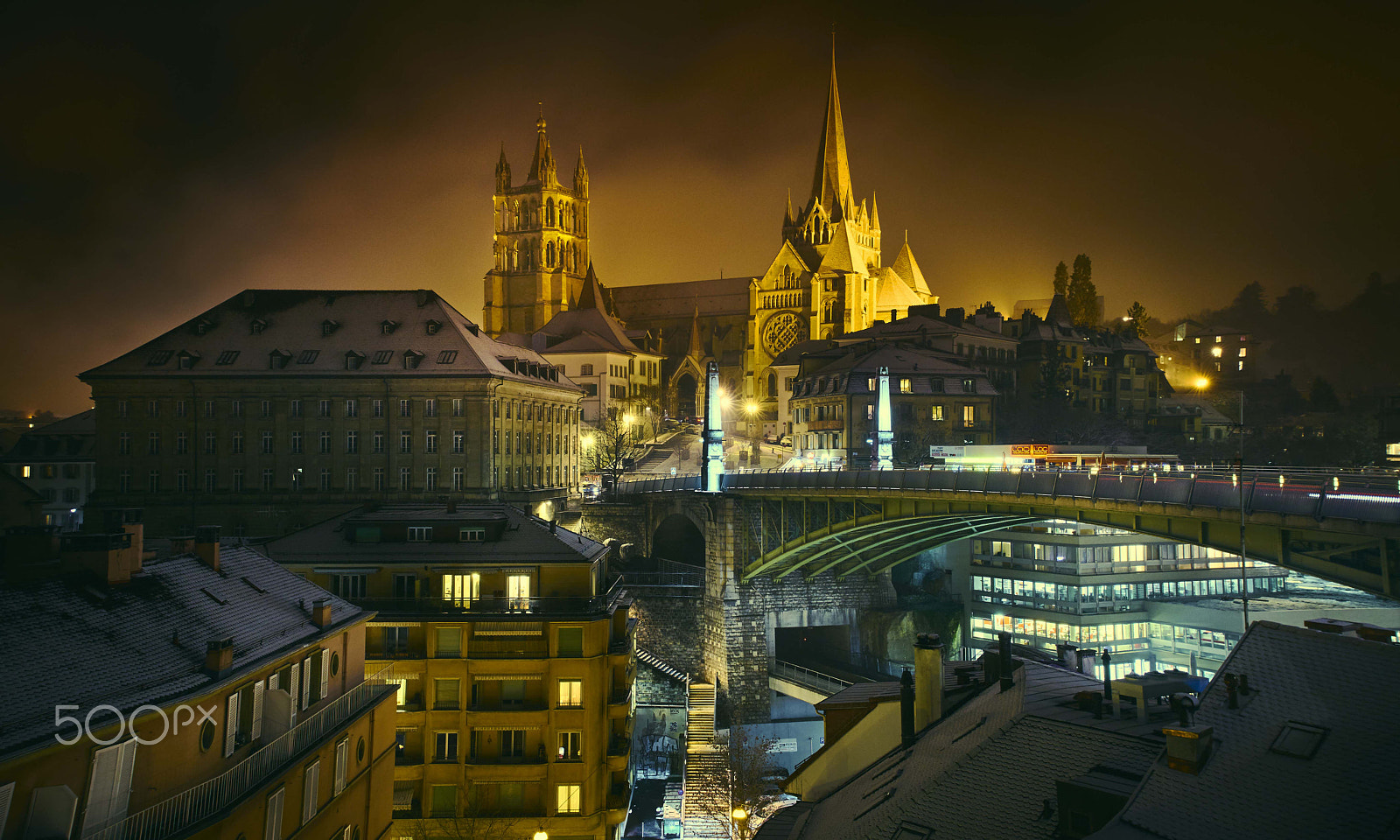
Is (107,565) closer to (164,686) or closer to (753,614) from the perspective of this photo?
(164,686)

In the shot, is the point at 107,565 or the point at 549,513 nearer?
the point at 107,565

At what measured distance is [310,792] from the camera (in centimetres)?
1975

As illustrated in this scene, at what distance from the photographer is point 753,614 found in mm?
57594

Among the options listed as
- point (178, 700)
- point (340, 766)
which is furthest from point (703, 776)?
point (178, 700)

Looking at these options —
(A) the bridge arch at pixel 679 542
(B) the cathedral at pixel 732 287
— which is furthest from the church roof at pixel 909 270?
(A) the bridge arch at pixel 679 542

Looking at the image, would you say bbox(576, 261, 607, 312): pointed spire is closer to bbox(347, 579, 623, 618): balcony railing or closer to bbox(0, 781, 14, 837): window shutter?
bbox(347, 579, 623, 618): balcony railing

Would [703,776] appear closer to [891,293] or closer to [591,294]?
[591,294]

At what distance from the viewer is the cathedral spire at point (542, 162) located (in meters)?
149

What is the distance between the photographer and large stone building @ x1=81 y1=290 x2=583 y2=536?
210 ft

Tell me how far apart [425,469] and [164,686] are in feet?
164

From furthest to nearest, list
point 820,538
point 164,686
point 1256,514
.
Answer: point 820,538 < point 1256,514 < point 164,686

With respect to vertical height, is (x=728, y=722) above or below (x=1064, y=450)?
below

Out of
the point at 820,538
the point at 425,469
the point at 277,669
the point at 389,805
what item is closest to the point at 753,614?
the point at 820,538

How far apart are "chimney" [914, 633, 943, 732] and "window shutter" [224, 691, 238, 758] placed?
14.2 meters
